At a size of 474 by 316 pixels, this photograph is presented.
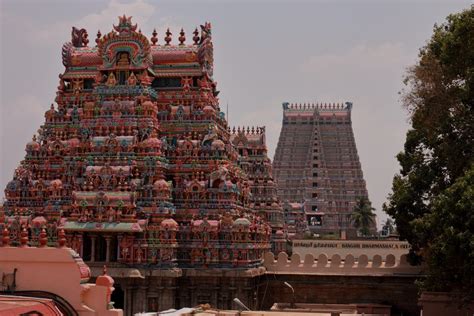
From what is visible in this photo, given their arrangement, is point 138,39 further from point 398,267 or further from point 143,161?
point 398,267

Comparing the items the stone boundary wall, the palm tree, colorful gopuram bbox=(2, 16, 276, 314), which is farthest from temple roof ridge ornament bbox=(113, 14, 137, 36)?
the palm tree

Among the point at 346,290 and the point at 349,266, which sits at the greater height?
the point at 349,266

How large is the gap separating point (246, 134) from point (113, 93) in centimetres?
1720

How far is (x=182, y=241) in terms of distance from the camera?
3177 centimetres

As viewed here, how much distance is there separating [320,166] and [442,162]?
5719 centimetres

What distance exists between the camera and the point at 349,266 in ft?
112

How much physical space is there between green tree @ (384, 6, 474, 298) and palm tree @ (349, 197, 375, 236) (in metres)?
43.4

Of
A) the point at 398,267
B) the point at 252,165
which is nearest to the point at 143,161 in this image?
the point at 398,267

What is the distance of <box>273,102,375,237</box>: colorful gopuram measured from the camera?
84.1m

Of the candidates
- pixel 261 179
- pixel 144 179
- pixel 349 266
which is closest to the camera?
pixel 144 179

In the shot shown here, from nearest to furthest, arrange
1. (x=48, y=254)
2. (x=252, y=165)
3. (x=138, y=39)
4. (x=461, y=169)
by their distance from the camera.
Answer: (x=48, y=254) < (x=461, y=169) < (x=138, y=39) < (x=252, y=165)

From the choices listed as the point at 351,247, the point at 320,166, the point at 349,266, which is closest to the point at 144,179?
the point at 349,266

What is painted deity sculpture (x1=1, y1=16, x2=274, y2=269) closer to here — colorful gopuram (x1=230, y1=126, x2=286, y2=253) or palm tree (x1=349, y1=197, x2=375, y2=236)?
colorful gopuram (x1=230, y1=126, x2=286, y2=253)

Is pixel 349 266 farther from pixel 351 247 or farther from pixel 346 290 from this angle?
pixel 351 247
